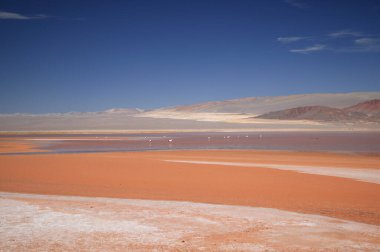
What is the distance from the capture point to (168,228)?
23.5ft

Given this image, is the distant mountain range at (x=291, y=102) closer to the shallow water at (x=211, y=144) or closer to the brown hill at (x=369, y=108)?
the brown hill at (x=369, y=108)

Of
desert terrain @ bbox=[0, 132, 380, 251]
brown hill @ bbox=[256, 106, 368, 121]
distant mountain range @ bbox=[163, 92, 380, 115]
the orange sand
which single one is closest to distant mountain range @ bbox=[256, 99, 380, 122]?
brown hill @ bbox=[256, 106, 368, 121]

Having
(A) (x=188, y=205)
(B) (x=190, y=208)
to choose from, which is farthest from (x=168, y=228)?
(A) (x=188, y=205)

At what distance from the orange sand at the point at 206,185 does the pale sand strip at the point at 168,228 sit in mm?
1120

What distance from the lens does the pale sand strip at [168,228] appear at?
6.17 metres

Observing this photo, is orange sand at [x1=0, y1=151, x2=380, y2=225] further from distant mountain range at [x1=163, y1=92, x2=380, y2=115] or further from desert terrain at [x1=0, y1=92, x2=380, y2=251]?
distant mountain range at [x1=163, y1=92, x2=380, y2=115]

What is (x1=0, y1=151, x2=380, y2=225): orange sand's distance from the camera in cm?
981

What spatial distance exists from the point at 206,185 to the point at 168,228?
209 inches

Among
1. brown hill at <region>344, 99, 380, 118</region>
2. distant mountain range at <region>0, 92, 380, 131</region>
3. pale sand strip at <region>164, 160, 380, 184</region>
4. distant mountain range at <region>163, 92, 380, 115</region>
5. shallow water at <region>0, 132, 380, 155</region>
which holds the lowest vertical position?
pale sand strip at <region>164, 160, 380, 184</region>

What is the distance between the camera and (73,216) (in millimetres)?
7941

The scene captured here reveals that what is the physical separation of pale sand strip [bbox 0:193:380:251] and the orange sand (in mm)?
1120

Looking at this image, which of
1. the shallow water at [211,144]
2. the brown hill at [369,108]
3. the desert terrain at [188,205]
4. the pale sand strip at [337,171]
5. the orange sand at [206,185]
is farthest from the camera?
the brown hill at [369,108]

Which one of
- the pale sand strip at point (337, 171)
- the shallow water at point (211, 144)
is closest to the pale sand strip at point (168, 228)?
the pale sand strip at point (337, 171)

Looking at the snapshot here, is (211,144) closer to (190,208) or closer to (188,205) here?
(188,205)
